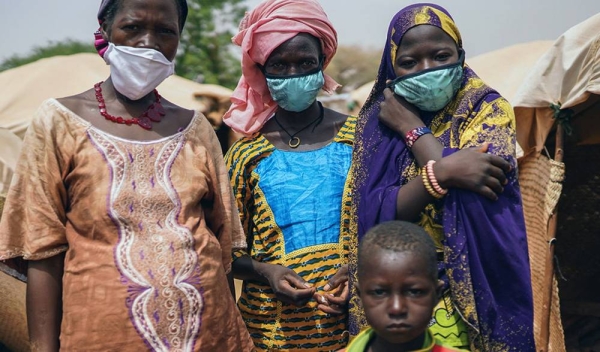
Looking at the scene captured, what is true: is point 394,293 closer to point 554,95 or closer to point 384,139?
point 384,139

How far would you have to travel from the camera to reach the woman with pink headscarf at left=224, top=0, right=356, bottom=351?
133 inches

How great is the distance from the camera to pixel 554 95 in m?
5.44

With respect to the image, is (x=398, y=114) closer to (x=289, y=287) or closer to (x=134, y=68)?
(x=289, y=287)

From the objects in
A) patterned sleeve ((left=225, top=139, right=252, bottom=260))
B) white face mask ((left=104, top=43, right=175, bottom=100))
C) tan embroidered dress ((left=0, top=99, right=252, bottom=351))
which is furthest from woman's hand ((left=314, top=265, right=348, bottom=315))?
white face mask ((left=104, top=43, right=175, bottom=100))

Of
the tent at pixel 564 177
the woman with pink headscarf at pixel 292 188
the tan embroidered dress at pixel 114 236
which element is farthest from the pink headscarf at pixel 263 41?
the tent at pixel 564 177

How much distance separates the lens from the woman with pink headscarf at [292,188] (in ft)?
11.1

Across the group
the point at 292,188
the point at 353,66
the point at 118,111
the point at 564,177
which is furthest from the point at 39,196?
the point at 353,66

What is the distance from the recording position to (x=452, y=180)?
9.21 feet

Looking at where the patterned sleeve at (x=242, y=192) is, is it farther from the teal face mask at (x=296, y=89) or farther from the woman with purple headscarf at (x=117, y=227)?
the woman with purple headscarf at (x=117, y=227)

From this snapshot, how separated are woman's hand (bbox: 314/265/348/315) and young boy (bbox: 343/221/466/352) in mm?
644

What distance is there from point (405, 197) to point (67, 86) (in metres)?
9.94

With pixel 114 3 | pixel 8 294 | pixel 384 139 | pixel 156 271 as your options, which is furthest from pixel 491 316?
pixel 8 294

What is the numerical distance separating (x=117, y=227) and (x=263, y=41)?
125 centimetres

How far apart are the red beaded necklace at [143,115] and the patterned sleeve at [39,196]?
18cm
